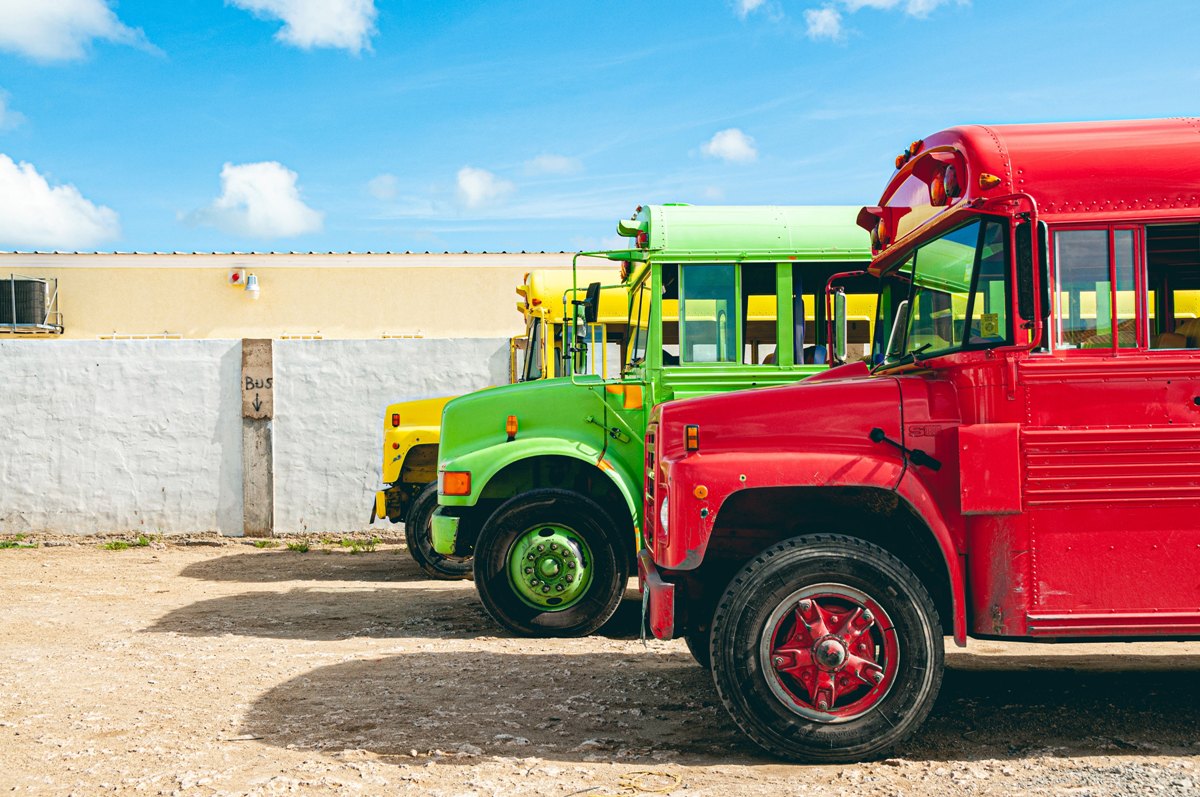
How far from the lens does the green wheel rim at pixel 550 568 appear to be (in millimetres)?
7449

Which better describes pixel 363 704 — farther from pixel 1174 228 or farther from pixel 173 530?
pixel 173 530

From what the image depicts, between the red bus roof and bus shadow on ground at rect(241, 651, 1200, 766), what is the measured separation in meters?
2.30

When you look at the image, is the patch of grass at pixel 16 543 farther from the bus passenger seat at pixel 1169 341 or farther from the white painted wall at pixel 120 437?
the bus passenger seat at pixel 1169 341

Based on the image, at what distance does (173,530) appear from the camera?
13680mm

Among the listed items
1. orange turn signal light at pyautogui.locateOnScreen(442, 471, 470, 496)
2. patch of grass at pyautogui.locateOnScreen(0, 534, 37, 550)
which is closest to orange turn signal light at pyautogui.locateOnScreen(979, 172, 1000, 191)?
orange turn signal light at pyautogui.locateOnScreen(442, 471, 470, 496)

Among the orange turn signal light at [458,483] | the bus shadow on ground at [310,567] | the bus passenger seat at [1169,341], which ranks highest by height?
the bus passenger seat at [1169,341]

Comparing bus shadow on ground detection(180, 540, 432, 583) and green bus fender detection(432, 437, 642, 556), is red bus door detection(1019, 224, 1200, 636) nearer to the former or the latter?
green bus fender detection(432, 437, 642, 556)

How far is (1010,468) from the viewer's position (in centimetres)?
448

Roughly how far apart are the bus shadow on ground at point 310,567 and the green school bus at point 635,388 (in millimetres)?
3301

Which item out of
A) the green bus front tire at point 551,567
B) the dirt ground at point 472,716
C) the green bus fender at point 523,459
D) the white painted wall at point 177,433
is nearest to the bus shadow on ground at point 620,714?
the dirt ground at point 472,716

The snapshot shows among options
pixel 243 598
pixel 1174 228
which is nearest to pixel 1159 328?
pixel 1174 228

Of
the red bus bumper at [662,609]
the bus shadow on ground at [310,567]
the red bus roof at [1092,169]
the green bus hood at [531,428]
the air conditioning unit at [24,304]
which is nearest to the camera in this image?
the red bus roof at [1092,169]

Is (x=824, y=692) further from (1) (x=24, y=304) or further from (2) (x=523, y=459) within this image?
(1) (x=24, y=304)

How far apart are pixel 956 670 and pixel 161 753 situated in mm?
Result: 4218
